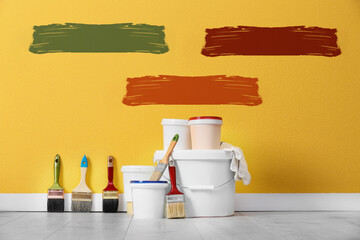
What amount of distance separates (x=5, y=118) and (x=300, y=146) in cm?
193

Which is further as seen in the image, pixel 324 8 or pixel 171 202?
pixel 324 8

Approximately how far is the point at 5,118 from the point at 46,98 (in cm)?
29

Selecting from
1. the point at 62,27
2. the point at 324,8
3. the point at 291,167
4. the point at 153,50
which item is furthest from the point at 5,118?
the point at 324,8

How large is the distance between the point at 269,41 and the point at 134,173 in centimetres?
125

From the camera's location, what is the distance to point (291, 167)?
2803mm

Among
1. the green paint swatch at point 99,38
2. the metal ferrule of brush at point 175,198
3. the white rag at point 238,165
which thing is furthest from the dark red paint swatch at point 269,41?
the metal ferrule of brush at point 175,198

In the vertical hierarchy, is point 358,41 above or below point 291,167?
above

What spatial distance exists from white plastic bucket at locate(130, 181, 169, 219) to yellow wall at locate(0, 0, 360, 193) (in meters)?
0.50

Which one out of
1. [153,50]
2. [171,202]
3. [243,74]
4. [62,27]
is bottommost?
[171,202]

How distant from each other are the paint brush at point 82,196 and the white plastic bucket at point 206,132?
0.77 meters

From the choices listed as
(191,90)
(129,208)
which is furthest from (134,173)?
(191,90)

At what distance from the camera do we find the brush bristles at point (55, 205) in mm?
2689

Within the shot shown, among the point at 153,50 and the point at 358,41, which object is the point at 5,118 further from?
the point at 358,41

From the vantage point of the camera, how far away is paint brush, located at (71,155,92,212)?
2.69 m
